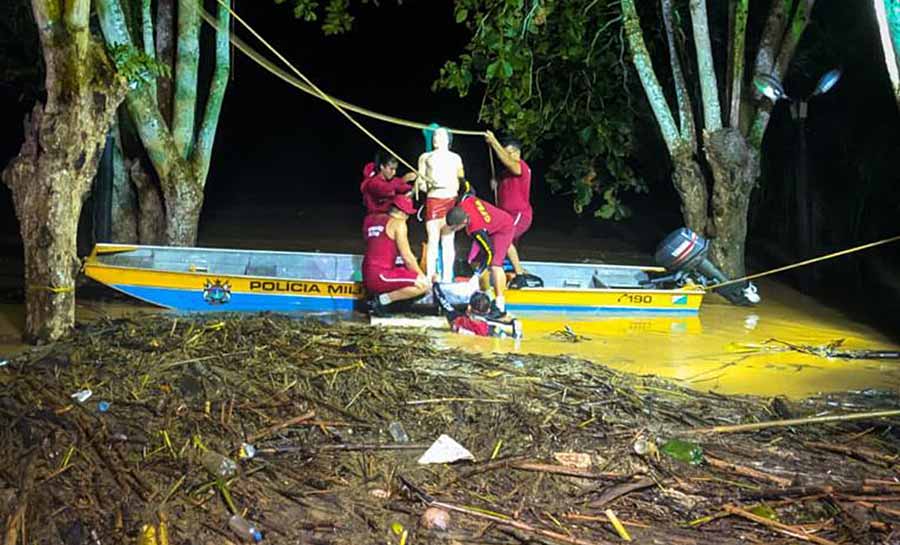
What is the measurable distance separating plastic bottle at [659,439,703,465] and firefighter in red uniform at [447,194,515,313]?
4.56 meters

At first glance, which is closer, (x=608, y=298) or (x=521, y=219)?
(x=608, y=298)

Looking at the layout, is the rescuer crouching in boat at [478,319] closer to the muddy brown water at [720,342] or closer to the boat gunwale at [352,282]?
the muddy brown water at [720,342]

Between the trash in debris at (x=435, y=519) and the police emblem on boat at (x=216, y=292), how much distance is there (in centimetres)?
592

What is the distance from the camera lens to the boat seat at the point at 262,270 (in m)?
11.9

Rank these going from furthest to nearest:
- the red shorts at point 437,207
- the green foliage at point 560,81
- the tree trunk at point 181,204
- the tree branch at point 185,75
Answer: the green foliage at point 560,81
the tree trunk at point 181,204
the tree branch at point 185,75
the red shorts at point 437,207

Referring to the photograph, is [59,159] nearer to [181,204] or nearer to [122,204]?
[181,204]

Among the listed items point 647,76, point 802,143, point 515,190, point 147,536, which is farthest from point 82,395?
point 802,143

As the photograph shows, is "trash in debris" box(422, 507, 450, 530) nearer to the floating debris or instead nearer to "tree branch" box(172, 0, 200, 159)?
the floating debris

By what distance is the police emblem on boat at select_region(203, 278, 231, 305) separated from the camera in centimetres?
1080

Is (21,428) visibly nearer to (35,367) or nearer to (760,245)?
(35,367)

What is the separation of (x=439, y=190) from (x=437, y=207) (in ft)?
0.64

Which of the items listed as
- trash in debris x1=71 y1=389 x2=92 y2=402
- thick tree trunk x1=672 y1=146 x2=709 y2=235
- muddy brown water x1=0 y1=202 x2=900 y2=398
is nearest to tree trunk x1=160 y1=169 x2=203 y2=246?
muddy brown water x1=0 y1=202 x2=900 y2=398

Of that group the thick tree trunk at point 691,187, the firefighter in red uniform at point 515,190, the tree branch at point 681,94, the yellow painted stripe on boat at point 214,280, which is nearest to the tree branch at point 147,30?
the yellow painted stripe on boat at point 214,280

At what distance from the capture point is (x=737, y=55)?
44.3 feet
